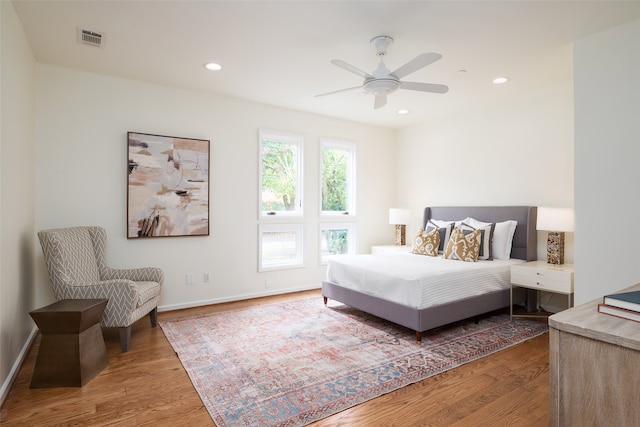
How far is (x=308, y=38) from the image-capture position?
2.86 m

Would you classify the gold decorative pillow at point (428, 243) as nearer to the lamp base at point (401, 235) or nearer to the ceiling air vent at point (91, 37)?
the lamp base at point (401, 235)

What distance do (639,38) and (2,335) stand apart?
492 cm

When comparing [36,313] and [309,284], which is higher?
[36,313]

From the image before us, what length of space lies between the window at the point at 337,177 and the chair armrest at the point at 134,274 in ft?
8.47

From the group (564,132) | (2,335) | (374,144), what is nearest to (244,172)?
(374,144)

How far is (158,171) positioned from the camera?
391 cm

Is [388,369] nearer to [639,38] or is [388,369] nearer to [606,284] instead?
[606,284]

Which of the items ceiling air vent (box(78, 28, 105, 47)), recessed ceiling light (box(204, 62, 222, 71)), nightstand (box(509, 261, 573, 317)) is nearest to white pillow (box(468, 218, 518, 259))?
nightstand (box(509, 261, 573, 317))

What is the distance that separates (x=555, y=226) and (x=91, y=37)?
4636mm

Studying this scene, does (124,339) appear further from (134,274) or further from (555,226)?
(555,226)

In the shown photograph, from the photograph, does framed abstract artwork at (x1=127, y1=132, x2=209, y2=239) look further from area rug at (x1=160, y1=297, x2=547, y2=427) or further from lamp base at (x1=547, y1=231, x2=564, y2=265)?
lamp base at (x1=547, y1=231, x2=564, y2=265)

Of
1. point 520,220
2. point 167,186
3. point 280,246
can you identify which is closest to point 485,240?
point 520,220

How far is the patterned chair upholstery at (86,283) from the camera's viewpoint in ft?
9.14

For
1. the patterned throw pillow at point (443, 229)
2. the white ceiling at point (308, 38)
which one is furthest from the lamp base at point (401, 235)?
the white ceiling at point (308, 38)
